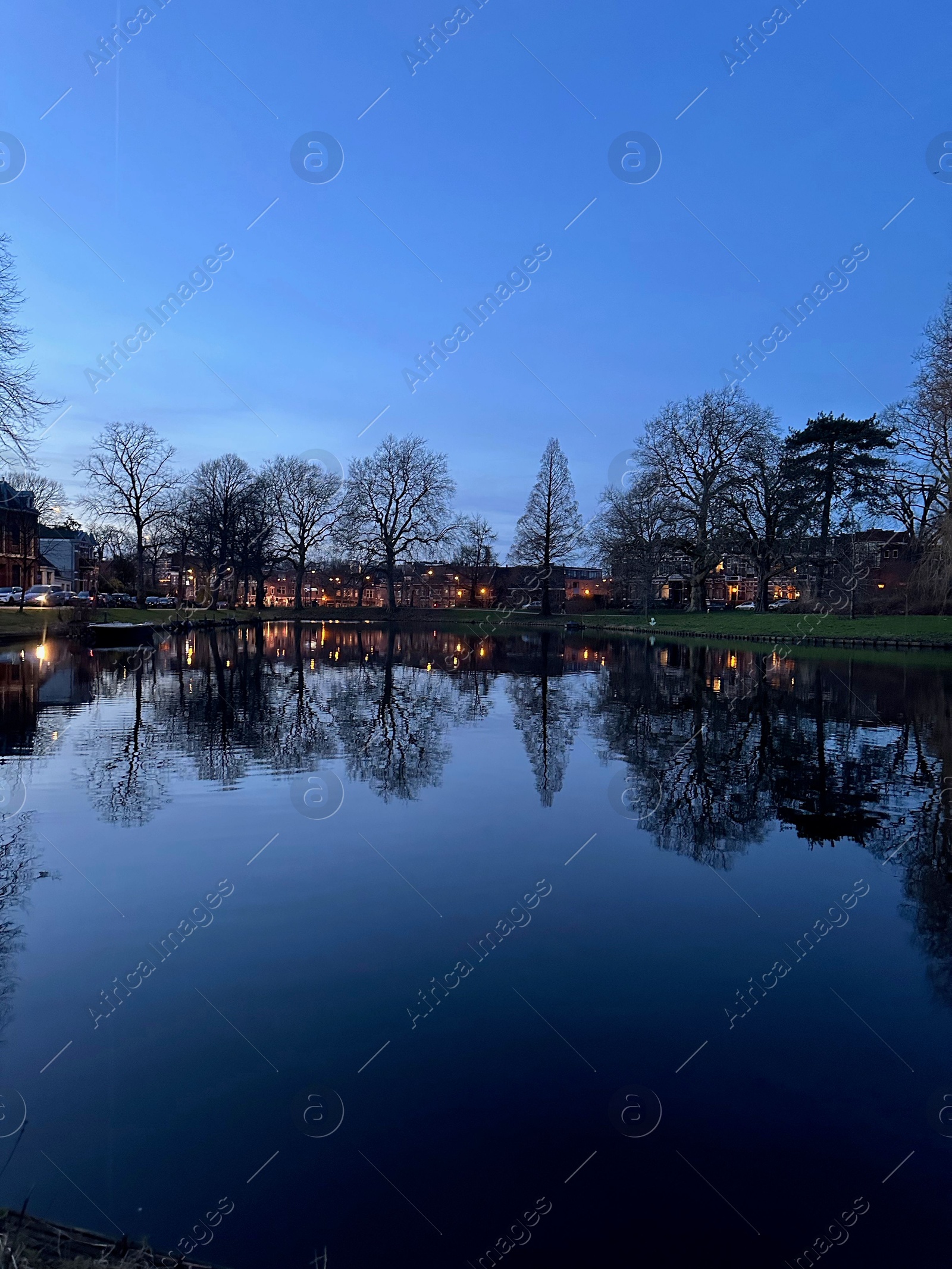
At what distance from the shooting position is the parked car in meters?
60.6

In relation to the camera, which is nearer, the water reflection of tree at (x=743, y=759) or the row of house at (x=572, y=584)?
the water reflection of tree at (x=743, y=759)

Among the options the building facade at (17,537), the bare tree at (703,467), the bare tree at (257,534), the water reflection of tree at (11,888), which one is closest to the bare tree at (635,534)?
the bare tree at (703,467)

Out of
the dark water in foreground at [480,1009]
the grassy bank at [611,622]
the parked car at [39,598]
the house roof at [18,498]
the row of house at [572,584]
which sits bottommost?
the dark water in foreground at [480,1009]

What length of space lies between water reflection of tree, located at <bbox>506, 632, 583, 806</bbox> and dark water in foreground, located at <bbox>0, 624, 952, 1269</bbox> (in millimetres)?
311

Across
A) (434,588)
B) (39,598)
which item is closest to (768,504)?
(39,598)

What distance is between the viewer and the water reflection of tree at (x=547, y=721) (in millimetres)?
13148

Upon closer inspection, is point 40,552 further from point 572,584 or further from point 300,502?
point 572,584

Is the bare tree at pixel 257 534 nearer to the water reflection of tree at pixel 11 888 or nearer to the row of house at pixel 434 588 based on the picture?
the row of house at pixel 434 588

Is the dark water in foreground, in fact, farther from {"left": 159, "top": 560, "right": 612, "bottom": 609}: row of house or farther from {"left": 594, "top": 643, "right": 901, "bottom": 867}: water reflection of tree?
{"left": 159, "top": 560, "right": 612, "bottom": 609}: row of house

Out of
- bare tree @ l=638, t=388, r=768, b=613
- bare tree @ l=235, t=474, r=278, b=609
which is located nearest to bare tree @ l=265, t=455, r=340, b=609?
bare tree @ l=235, t=474, r=278, b=609

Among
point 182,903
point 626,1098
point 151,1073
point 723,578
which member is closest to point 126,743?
point 182,903

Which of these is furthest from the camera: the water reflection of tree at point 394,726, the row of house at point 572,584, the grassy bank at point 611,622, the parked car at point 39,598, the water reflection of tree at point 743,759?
the row of house at point 572,584

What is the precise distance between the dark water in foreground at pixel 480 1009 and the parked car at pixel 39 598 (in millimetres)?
53497

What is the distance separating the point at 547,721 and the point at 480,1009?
1304 centimetres
